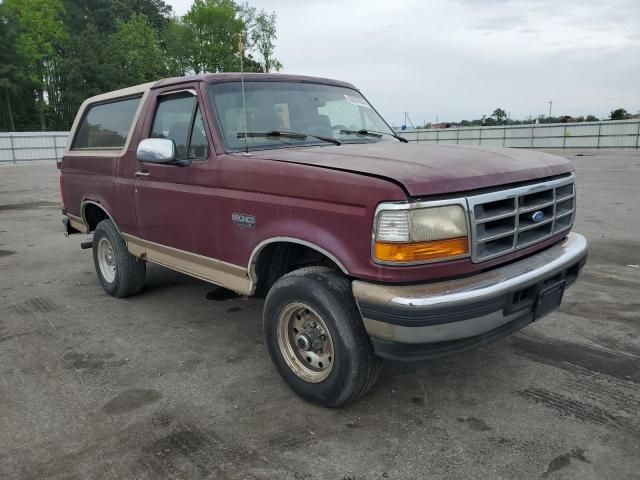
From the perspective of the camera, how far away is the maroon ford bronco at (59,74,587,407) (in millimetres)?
2613

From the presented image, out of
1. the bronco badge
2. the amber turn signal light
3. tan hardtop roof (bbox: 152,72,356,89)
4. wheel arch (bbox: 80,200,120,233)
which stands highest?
tan hardtop roof (bbox: 152,72,356,89)

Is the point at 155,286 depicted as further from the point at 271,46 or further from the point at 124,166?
the point at 271,46

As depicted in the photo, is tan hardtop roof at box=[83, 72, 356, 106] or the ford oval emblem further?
tan hardtop roof at box=[83, 72, 356, 106]

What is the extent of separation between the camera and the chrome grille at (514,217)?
2723 mm

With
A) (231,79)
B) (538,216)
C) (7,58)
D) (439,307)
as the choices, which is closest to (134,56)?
(7,58)

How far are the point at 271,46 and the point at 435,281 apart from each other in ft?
222

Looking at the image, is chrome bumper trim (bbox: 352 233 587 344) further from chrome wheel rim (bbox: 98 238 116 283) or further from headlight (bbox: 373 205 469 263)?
chrome wheel rim (bbox: 98 238 116 283)

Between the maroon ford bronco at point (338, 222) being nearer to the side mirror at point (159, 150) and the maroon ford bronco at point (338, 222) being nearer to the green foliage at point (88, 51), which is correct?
the side mirror at point (159, 150)

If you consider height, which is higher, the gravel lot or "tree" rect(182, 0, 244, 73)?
"tree" rect(182, 0, 244, 73)

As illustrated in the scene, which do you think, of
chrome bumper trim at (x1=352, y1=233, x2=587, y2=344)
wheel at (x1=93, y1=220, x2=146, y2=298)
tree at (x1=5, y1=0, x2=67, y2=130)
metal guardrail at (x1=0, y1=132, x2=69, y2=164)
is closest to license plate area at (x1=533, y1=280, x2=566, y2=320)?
chrome bumper trim at (x1=352, y1=233, x2=587, y2=344)

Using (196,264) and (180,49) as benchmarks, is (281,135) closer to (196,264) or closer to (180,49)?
(196,264)

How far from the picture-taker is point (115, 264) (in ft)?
17.0

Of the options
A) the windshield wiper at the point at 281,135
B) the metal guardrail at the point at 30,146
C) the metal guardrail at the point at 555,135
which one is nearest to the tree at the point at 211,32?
the metal guardrail at the point at 30,146

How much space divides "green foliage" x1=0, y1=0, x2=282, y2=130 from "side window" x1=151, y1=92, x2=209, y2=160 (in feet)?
149
